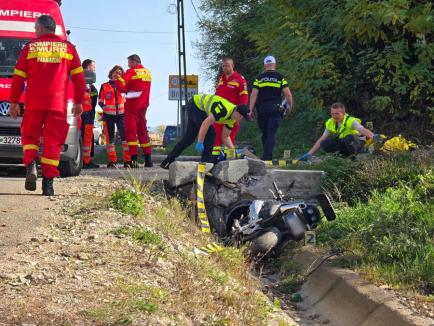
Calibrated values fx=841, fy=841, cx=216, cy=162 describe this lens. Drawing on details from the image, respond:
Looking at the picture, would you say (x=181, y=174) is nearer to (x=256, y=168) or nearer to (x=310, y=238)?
(x=256, y=168)

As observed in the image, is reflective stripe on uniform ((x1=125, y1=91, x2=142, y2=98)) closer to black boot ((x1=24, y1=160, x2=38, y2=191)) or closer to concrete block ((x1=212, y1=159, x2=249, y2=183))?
concrete block ((x1=212, y1=159, x2=249, y2=183))

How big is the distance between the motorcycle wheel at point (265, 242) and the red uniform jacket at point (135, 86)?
495 cm

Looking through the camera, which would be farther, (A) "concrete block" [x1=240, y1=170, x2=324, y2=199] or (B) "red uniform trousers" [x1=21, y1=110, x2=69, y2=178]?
(A) "concrete block" [x1=240, y1=170, x2=324, y2=199]

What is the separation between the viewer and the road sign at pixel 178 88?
110 feet

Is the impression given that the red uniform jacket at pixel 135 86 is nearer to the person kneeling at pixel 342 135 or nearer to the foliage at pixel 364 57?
the person kneeling at pixel 342 135

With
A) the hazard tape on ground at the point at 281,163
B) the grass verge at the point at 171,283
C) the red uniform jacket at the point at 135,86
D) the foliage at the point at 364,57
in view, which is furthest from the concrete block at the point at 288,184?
the foliage at the point at 364,57

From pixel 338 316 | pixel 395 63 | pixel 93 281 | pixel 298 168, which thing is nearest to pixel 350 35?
pixel 395 63

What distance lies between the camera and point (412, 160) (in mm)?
10641

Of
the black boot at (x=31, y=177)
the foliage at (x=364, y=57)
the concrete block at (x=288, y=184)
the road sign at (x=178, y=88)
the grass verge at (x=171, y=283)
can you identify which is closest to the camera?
the grass verge at (x=171, y=283)

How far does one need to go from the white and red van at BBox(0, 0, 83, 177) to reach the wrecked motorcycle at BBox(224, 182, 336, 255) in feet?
9.15

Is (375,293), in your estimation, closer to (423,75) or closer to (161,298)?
(161,298)

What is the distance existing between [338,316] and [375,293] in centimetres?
60

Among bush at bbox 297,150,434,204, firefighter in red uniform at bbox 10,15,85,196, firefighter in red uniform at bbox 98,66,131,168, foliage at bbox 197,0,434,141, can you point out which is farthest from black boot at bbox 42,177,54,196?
foliage at bbox 197,0,434,141

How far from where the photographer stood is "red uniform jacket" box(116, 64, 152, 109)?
13.5 m
